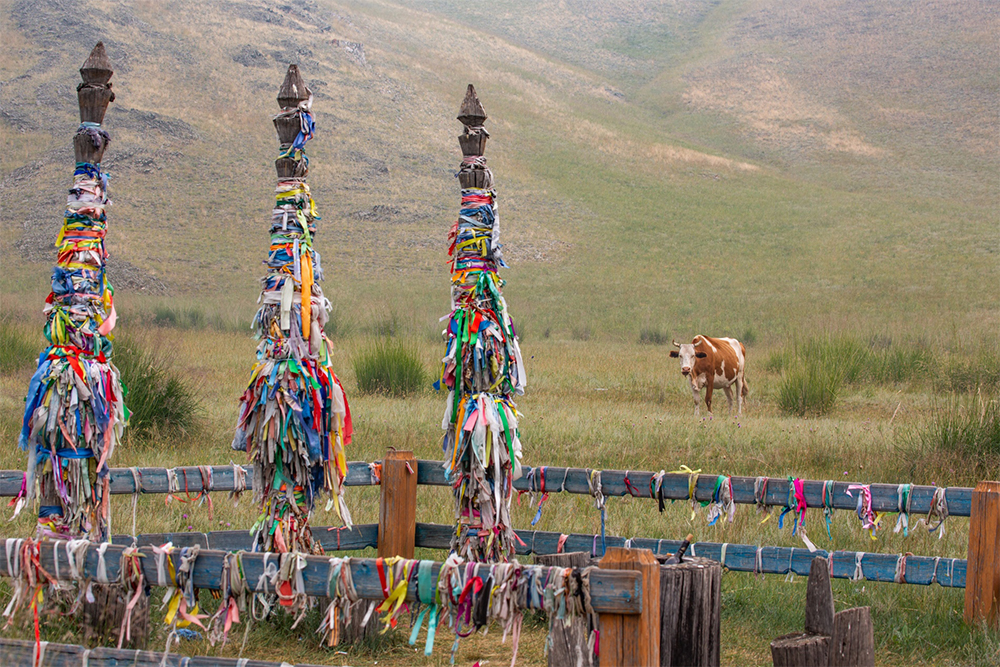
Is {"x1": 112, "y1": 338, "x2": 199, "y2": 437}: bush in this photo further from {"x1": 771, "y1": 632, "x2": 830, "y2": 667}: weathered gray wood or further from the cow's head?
{"x1": 771, "y1": 632, "x2": 830, "y2": 667}: weathered gray wood

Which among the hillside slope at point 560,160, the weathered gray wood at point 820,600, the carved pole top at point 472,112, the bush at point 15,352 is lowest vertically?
the weathered gray wood at point 820,600

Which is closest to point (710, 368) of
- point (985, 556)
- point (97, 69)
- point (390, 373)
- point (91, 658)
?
point (390, 373)

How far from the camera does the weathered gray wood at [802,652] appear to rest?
3.24 metres

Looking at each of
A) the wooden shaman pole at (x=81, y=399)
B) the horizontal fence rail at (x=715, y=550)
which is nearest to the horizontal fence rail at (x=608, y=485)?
the horizontal fence rail at (x=715, y=550)

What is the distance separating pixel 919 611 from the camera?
17.6 feet

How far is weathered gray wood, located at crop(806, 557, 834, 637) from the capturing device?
3.31 m

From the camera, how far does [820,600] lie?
3.34 meters

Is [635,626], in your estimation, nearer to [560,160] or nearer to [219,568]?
[219,568]

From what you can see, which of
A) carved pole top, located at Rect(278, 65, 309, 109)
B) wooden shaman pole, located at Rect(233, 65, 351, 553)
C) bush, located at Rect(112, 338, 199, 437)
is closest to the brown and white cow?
bush, located at Rect(112, 338, 199, 437)

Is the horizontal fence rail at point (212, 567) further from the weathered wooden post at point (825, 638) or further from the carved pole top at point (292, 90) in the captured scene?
the carved pole top at point (292, 90)

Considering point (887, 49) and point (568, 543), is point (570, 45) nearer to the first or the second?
point (887, 49)

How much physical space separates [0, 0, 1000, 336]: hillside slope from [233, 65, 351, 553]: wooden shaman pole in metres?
→ 23.3

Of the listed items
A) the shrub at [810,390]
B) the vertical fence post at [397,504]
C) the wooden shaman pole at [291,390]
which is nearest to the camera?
the wooden shaman pole at [291,390]

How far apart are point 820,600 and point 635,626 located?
87cm
